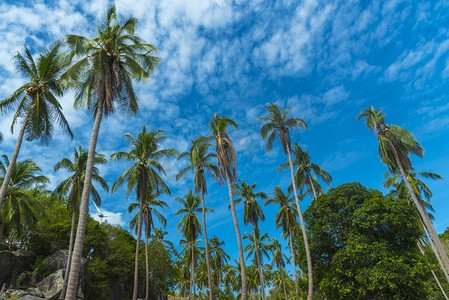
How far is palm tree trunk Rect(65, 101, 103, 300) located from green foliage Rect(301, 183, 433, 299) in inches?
632

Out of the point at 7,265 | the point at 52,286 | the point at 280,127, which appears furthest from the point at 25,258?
the point at 280,127

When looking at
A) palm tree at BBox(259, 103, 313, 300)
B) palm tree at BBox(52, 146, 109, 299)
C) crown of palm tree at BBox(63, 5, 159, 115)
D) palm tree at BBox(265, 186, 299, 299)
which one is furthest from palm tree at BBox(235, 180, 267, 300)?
crown of palm tree at BBox(63, 5, 159, 115)

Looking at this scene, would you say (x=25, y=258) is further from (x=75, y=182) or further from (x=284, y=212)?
(x=284, y=212)

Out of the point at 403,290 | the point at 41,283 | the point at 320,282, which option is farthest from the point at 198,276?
the point at 403,290

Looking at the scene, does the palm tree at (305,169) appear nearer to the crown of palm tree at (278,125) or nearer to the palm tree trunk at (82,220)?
the crown of palm tree at (278,125)

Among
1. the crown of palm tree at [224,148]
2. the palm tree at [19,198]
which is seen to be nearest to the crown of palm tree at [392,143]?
the crown of palm tree at [224,148]

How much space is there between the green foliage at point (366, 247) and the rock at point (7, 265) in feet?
84.3

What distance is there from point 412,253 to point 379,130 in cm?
1091

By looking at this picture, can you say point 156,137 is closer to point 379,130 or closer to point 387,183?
point 379,130

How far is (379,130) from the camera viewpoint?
2411cm

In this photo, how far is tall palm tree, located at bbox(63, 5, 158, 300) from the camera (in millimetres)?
12727

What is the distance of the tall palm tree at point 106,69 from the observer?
1273 centimetres

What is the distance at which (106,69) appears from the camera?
42.4 feet

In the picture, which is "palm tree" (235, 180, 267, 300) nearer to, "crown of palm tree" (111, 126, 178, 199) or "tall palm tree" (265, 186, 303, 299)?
"tall palm tree" (265, 186, 303, 299)
